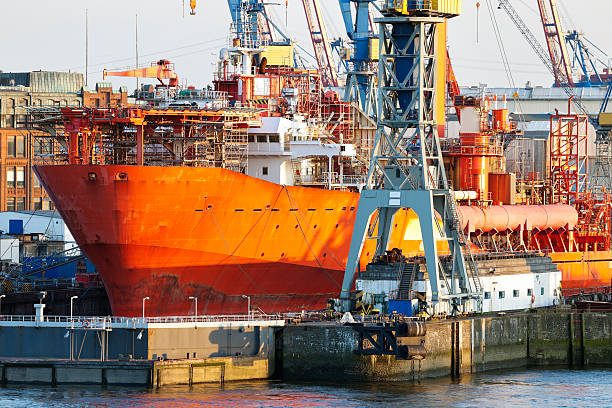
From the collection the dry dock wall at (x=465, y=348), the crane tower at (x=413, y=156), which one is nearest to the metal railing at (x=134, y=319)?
the dry dock wall at (x=465, y=348)

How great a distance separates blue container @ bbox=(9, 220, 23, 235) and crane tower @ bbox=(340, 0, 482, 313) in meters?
41.0

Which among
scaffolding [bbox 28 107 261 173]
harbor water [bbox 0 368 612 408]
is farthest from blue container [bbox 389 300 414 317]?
scaffolding [bbox 28 107 261 173]

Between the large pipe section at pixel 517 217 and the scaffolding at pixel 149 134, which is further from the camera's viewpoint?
the large pipe section at pixel 517 217

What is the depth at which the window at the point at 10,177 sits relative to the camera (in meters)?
127

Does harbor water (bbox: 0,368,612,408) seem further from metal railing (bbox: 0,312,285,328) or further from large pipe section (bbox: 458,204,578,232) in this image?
large pipe section (bbox: 458,204,578,232)

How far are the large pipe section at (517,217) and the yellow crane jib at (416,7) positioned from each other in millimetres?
24820

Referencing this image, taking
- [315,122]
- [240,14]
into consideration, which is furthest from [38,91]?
[315,122]

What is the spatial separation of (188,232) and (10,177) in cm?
6167

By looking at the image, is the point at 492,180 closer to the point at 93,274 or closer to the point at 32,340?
the point at 93,274

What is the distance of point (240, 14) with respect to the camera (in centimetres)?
8856

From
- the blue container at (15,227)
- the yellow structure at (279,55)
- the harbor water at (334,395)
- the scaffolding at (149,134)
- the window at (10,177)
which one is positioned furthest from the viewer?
the window at (10,177)

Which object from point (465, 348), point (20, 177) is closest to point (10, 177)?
point (20, 177)

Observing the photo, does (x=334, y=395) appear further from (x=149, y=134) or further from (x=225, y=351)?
(x=149, y=134)

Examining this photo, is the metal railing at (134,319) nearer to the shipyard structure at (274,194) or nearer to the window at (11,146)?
the shipyard structure at (274,194)
